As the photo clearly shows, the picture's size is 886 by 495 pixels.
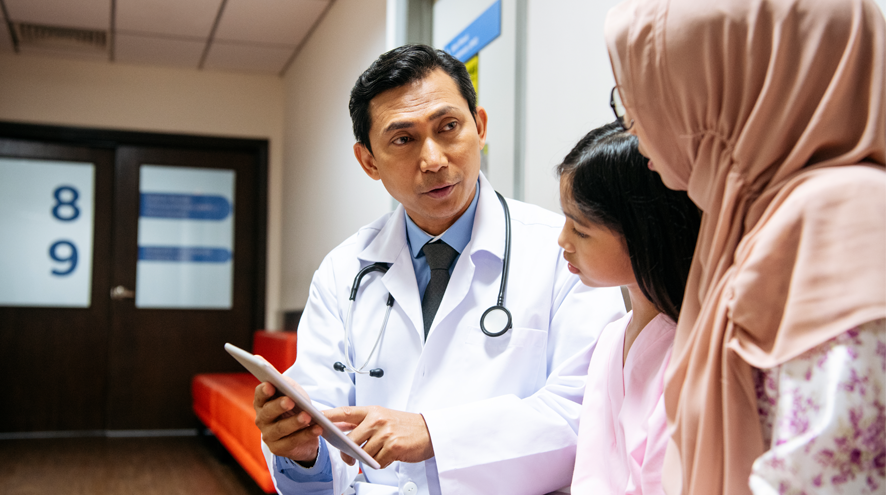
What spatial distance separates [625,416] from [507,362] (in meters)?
0.39

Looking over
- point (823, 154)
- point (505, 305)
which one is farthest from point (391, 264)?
point (823, 154)

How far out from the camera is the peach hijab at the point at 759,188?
597 millimetres

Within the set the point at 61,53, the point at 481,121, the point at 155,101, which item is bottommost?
the point at 481,121

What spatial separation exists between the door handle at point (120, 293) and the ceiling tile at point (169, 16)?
1889 millimetres

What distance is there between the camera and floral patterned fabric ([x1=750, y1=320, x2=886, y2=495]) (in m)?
0.58

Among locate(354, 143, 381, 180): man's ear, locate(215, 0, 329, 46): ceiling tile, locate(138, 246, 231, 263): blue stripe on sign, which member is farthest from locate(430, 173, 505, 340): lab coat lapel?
locate(138, 246, 231, 263): blue stripe on sign

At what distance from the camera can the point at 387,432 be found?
47.0 inches

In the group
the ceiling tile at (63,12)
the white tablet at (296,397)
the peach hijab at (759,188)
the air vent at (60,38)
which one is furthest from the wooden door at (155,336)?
the peach hijab at (759,188)

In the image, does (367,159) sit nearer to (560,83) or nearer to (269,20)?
(560,83)

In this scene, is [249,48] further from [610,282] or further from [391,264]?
[610,282]

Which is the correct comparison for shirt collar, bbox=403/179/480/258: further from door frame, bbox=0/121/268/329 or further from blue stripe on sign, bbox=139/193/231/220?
blue stripe on sign, bbox=139/193/231/220

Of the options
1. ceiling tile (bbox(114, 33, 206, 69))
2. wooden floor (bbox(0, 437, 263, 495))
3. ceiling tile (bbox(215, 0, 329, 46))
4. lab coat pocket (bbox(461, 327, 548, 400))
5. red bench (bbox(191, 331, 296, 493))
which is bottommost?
wooden floor (bbox(0, 437, 263, 495))

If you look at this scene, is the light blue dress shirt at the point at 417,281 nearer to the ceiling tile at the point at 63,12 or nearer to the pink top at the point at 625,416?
the pink top at the point at 625,416

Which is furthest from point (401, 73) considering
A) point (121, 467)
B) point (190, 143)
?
point (190, 143)
